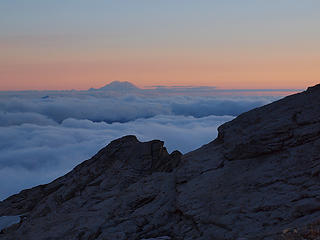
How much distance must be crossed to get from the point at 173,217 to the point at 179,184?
2.99 m

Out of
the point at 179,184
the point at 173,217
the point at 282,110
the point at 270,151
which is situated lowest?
the point at 173,217

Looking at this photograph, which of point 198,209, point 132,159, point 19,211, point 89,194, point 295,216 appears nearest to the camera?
point 295,216

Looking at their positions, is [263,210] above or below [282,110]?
below

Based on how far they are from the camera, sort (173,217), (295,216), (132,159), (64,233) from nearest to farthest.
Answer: (295,216), (173,217), (64,233), (132,159)

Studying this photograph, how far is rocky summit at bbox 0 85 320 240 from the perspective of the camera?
16.5 meters

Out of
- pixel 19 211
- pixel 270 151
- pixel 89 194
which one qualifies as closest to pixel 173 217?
pixel 270 151

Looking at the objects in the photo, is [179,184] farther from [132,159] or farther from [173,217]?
[132,159]

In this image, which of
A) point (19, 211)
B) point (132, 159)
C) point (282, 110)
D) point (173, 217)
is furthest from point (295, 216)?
point (19, 211)

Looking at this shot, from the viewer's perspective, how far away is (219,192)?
65.8ft

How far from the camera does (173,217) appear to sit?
68.7ft

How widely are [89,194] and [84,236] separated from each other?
7408 millimetres

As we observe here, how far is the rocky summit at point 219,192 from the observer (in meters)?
16.5

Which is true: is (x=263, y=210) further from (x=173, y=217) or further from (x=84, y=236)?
(x=84, y=236)

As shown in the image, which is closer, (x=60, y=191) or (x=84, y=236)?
(x=84, y=236)
